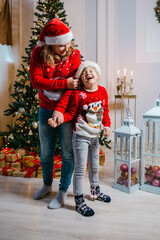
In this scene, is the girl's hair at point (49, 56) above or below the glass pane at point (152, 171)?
above

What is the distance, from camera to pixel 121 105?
3.80 metres

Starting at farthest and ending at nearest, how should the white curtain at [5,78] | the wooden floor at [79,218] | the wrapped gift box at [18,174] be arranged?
the white curtain at [5,78]
the wrapped gift box at [18,174]
the wooden floor at [79,218]

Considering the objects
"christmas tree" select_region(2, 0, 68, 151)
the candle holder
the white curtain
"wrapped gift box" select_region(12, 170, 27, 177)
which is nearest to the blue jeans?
"wrapped gift box" select_region(12, 170, 27, 177)

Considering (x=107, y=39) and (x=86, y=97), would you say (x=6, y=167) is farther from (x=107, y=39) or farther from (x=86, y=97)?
(x=107, y=39)

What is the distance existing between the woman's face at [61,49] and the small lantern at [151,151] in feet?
2.65

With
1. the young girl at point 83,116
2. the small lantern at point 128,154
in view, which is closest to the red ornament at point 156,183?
the small lantern at point 128,154

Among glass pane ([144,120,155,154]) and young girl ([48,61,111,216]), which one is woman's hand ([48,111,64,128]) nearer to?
young girl ([48,61,111,216])

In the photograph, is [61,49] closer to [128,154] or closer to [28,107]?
[128,154]

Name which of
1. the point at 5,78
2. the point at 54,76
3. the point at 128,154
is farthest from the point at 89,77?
the point at 5,78

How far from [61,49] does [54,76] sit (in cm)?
17

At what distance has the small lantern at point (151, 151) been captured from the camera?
1.79 metres

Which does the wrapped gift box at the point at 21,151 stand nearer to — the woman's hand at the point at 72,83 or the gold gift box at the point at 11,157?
the gold gift box at the point at 11,157

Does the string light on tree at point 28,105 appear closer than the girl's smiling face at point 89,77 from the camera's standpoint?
No

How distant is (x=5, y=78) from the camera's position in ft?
10.5
